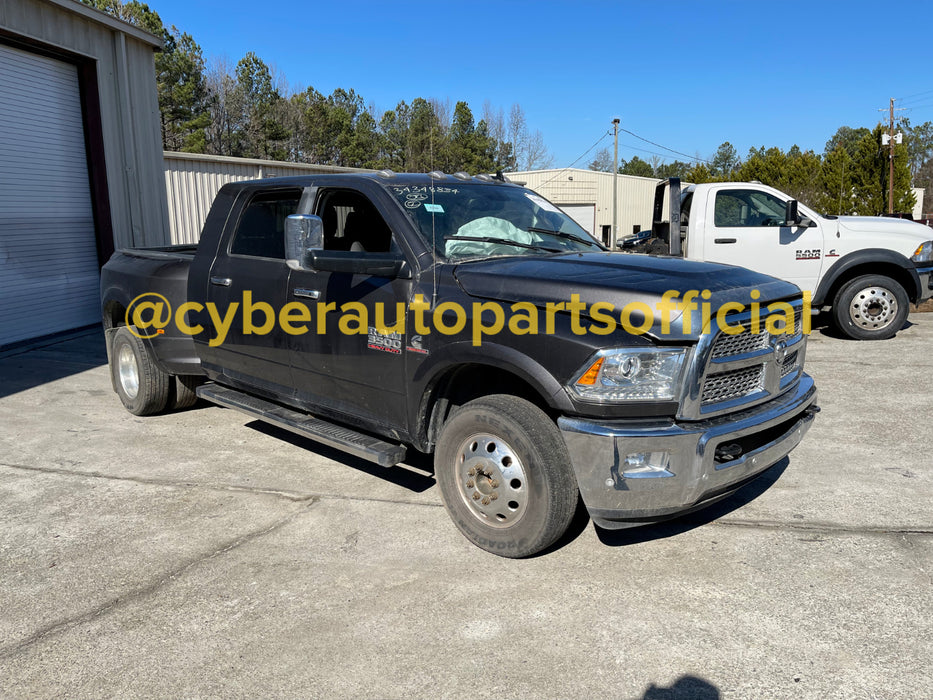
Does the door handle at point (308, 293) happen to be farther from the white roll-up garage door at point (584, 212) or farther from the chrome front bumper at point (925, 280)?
the white roll-up garage door at point (584, 212)

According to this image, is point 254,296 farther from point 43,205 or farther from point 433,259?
point 43,205

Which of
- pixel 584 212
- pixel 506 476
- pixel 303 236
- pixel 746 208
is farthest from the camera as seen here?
pixel 584 212

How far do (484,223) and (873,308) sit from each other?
712 cm

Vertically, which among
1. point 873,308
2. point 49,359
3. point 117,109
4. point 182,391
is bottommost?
point 49,359

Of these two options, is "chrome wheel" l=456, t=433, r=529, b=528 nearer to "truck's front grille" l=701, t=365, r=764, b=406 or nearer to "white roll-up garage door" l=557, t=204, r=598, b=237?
"truck's front grille" l=701, t=365, r=764, b=406

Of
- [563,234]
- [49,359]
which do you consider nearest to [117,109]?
[49,359]

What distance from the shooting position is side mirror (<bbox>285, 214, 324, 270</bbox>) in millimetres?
3777

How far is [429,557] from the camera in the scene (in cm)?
364

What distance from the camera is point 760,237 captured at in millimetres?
9164

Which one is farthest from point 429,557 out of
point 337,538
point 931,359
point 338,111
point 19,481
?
point 338,111

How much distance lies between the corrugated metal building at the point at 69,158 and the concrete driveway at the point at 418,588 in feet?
20.8

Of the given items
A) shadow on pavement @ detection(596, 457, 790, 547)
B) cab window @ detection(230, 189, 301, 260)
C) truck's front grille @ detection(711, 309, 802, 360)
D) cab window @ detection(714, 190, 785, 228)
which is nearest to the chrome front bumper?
cab window @ detection(714, 190, 785, 228)

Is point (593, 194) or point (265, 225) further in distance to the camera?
point (593, 194)

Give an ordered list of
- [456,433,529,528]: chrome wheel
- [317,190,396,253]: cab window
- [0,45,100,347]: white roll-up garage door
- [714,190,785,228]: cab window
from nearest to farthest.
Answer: [456,433,529,528]: chrome wheel, [317,190,396,253]: cab window, [714,190,785,228]: cab window, [0,45,100,347]: white roll-up garage door
